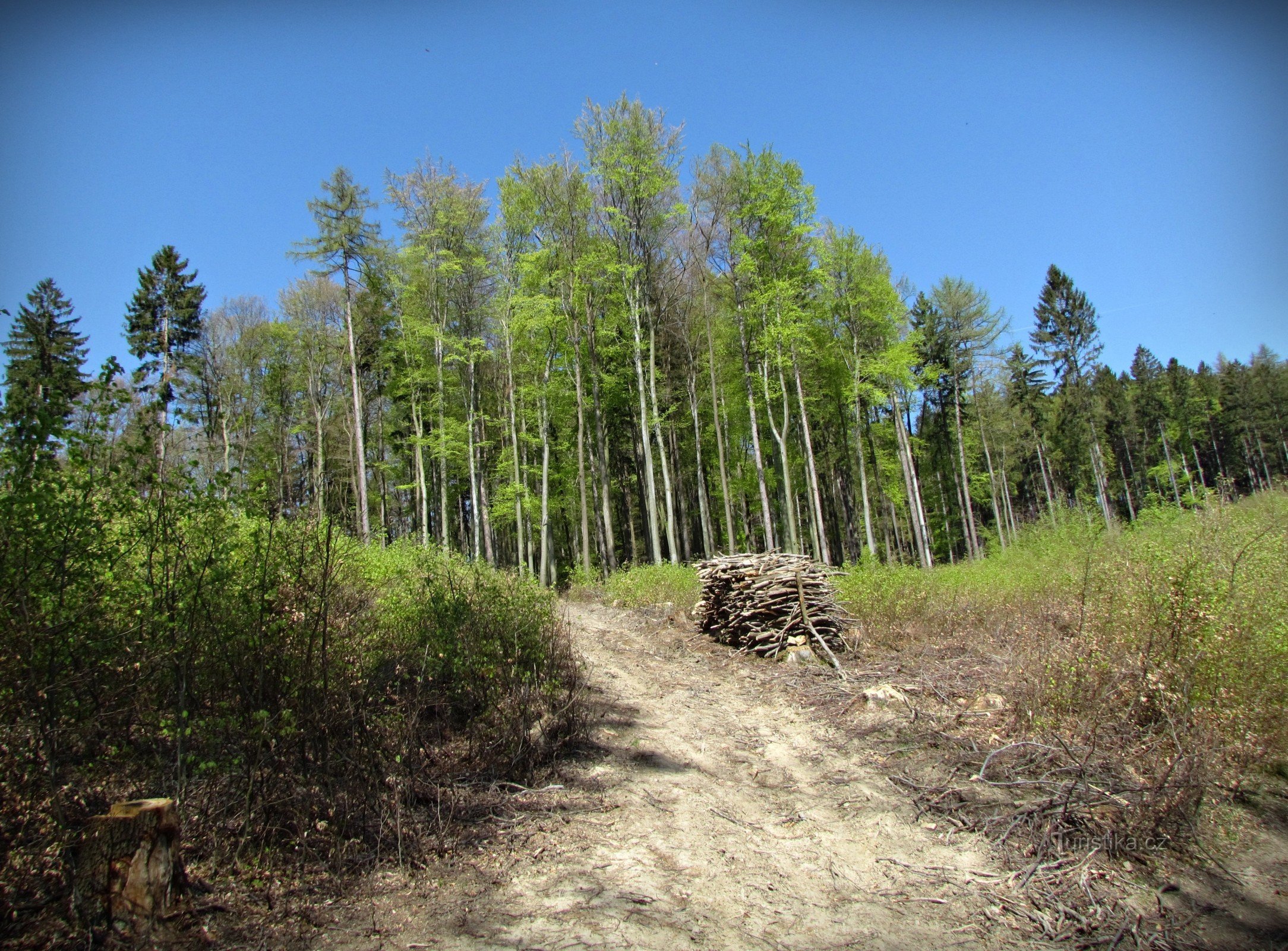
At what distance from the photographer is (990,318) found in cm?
2634

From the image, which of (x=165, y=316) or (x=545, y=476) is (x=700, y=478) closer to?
Result: (x=545, y=476)

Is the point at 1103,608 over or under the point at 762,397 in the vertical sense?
under

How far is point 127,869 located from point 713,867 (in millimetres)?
3165

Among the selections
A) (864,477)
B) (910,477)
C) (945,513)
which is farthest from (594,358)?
(945,513)

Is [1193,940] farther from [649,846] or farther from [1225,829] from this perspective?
[649,846]

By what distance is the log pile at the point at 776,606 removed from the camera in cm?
915

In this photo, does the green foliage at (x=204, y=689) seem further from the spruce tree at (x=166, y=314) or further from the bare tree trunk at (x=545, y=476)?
the spruce tree at (x=166, y=314)

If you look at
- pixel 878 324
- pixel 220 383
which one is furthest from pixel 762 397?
pixel 220 383

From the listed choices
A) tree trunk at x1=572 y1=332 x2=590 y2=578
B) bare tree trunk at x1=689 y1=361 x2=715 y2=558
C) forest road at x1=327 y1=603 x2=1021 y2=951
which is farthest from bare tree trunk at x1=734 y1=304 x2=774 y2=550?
forest road at x1=327 y1=603 x2=1021 y2=951

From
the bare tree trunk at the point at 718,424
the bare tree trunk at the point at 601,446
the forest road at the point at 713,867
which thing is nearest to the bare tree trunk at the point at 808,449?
the bare tree trunk at the point at 718,424

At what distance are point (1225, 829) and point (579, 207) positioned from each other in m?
19.8

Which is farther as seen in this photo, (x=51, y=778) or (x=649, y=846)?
(x=649, y=846)

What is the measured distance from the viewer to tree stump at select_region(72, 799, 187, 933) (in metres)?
2.73

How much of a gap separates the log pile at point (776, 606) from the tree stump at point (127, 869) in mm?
7325
